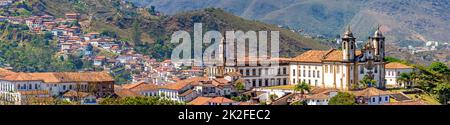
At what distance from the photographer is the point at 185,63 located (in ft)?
270

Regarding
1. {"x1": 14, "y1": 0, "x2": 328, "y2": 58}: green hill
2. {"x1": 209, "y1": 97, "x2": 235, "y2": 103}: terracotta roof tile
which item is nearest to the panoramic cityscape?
{"x1": 209, "y1": 97, "x2": 235, "y2": 103}: terracotta roof tile

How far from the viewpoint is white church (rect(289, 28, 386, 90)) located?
1751 inches

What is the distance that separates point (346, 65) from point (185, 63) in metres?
39.3

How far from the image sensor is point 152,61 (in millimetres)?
86000

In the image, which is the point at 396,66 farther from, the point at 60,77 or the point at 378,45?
the point at 60,77

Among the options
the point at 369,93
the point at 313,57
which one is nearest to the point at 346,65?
the point at 313,57

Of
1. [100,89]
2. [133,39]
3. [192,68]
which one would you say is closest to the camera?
[100,89]

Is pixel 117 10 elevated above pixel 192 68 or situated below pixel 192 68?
above

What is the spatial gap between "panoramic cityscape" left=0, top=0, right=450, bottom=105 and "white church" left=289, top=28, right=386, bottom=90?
0.18 feet

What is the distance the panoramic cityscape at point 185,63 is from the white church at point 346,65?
55 mm
